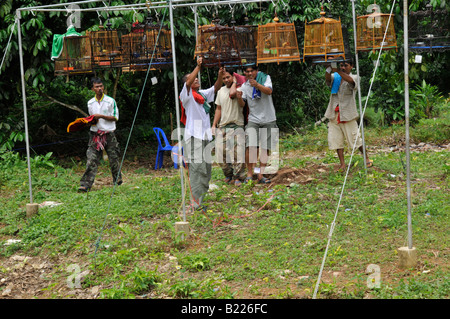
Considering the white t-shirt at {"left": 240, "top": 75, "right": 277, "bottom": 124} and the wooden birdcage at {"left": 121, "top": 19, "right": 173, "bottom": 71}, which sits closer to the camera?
the wooden birdcage at {"left": 121, "top": 19, "right": 173, "bottom": 71}

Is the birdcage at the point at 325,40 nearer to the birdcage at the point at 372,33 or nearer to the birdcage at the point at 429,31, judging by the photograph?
the birdcage at the point at 372,33

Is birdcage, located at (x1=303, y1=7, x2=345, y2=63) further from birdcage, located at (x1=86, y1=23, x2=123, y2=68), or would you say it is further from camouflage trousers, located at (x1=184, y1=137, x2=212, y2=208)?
birdcage, located at (x1=86, y1=23, x2=123, y2=68)

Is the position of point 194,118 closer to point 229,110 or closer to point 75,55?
point 229,110

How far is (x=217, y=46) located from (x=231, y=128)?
1441 mm

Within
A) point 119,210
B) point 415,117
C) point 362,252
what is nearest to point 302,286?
point 362,252

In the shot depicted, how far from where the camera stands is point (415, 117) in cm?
1296

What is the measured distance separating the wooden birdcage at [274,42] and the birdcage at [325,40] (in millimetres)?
235

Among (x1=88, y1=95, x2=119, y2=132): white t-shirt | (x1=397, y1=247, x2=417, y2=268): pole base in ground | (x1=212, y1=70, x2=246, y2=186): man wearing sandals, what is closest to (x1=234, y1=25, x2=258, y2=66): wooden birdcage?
(x1=212, y1=70, x2=246, y2=186): man wearing sandals

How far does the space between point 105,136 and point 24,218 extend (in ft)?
6.20

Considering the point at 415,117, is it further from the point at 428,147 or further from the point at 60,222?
the point at 60,222

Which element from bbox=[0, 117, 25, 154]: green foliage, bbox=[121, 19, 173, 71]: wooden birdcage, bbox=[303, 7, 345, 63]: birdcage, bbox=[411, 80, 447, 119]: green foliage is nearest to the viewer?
bbox=[303, 7, 345, 63]: birdcage

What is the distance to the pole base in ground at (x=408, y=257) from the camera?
4816 mm

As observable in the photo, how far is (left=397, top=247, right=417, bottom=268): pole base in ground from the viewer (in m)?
4.82

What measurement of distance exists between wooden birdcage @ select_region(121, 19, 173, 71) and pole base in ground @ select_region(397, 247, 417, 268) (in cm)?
456
